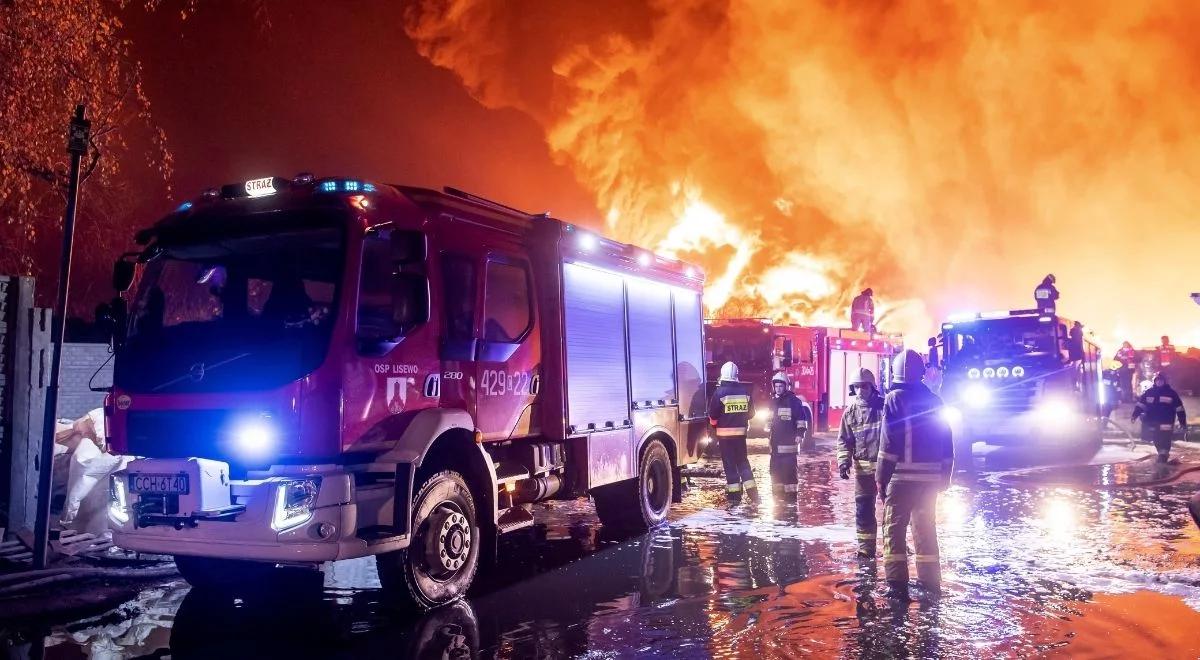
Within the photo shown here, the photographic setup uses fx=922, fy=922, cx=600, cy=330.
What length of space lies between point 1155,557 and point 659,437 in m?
4.39

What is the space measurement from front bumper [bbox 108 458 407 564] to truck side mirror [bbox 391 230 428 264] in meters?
1.31

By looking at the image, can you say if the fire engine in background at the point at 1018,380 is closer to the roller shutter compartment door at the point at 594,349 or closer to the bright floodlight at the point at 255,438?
the roller shutter compartment door at the point at 594,349

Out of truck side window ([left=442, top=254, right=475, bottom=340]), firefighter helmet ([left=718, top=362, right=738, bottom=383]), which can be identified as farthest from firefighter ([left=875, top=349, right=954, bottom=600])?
firefighter helmet ([left=718, top=362, right=738, bottom=383])

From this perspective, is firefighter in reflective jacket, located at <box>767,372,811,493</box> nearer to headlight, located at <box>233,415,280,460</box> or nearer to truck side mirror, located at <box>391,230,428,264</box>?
truck side mirror, located at <box>391,230,428,264</box>

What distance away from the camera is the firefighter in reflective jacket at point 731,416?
34.5 feet

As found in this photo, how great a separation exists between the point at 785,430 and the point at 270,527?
263 inches

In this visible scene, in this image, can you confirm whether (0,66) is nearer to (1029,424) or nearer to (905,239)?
(1029,424)

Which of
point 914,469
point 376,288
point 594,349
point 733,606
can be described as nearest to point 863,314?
point 594,349

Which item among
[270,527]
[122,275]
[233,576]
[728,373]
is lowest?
[233,576]

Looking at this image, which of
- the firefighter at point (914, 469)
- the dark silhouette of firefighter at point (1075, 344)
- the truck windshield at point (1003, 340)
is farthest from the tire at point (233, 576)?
the dark silhouette of firefighter at point (1075, 344)

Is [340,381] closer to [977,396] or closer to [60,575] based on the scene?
[60,575]

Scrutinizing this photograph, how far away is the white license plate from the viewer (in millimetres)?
5355

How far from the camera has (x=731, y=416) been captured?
10578 mm

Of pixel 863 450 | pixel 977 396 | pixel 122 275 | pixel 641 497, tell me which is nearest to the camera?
pixel 122 275
